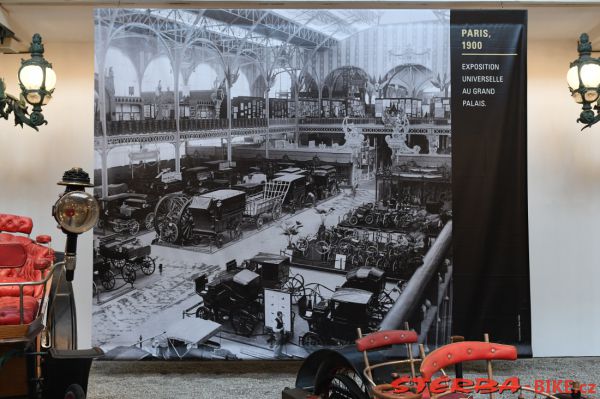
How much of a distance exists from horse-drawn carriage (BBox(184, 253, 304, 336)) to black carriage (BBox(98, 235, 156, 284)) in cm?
47

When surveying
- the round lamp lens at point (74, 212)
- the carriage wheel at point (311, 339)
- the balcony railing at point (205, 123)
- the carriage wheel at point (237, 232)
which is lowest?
the carriage wheel at point (311, 339)

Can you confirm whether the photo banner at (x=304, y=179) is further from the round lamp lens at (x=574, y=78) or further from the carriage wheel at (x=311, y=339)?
the round lamp lens at (x=574, y=78)

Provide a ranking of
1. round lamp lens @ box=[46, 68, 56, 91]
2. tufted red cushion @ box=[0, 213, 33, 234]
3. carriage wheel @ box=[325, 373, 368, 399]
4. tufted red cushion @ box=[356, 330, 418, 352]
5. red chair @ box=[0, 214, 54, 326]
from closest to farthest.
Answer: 1. carriage wheel @ box=[325, 373, 368, 399]
2. tufted red cushion @ box=[356, 330, 418, 352]
3. red chair @ box=[0, 214, 54, 326]
4. tufted red cushion @ box=[0, 213, 33, 234]
5. round lamp lens @ box=[46, 68, 56, 91]

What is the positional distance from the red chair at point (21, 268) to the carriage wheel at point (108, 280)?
1.06 metres

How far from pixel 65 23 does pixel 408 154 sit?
324cm

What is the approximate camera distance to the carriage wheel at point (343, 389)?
10.2 feet

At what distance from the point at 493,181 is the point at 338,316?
5.54ft

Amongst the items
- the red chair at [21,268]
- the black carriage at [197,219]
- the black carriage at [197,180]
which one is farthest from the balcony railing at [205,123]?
the red chair at [21,268]

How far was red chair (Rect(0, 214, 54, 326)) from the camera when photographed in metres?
3.66

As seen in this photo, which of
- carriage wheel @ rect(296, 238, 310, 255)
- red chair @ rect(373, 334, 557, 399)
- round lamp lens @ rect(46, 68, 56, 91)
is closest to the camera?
red chair @ rect(373, 334, 557, 399)

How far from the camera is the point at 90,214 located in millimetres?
3467

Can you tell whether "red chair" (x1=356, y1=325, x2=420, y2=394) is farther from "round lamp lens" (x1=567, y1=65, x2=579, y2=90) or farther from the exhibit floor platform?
"round lamp lens" (x1=567, y1=65, x2=579, y2=90)

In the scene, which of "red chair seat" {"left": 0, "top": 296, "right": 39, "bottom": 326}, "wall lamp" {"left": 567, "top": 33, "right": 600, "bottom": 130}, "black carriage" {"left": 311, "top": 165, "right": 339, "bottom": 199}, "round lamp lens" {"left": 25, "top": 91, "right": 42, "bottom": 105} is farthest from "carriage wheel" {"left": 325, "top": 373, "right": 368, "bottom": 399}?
"round lamp lens" {"left": 25, "top": 91, "right": 42, "bottom": 105}

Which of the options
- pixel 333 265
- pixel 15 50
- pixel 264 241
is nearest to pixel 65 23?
pixel 15 50
